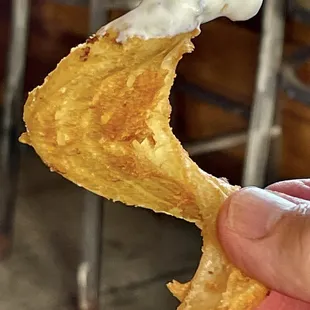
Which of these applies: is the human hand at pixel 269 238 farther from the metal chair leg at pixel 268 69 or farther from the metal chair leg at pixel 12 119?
the metal chair leg at pixel 12 119

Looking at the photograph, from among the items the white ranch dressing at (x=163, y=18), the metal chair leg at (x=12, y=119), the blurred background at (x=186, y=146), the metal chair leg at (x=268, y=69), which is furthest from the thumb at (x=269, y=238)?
the metal chair leg at (x=12, y=119)

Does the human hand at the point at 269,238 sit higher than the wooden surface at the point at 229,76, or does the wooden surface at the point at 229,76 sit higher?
the wooden surface at the point at 229,76

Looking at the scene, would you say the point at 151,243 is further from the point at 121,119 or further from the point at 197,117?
the point at 121,119

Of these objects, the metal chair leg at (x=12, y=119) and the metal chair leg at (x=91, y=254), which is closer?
the metal chair leg at (x=91, y=254)

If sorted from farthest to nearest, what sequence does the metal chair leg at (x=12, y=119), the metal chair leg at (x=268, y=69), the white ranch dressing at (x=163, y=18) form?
the metal chair leg at (x=12, y=119) → the metal chair leg at (x=268, y=69) → the white ranch dressing at (x=163, y=18)

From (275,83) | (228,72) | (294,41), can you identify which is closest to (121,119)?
(275,83)

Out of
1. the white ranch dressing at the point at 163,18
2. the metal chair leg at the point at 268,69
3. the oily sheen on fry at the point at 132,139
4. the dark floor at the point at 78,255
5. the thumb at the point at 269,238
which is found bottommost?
the dark floor at the point at 78,255

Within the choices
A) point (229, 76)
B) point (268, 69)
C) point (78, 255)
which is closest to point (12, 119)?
point (78, 255)

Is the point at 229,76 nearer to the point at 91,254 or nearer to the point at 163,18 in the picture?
the point at 91,254
